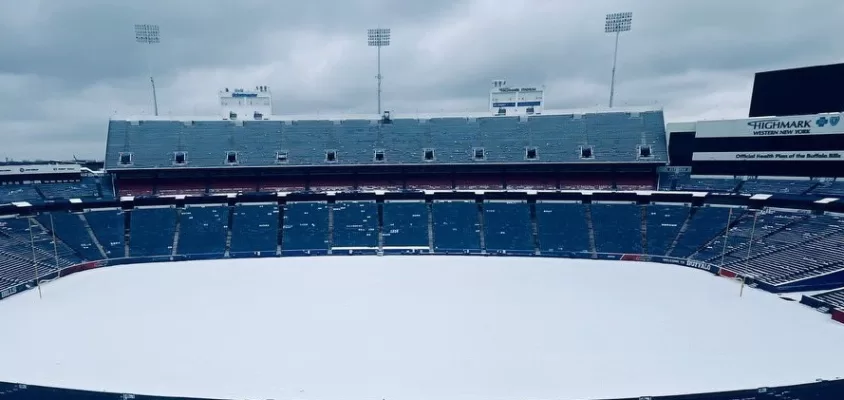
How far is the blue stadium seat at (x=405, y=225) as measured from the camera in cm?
3809

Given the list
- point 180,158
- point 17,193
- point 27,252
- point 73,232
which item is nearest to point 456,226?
point 180,158

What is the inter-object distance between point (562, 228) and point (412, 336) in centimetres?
2456

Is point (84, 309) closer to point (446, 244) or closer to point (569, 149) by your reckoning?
point (446, 244)

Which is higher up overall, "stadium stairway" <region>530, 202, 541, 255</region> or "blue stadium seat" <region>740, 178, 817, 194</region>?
"blue stadium seat" <region>740, 178, 817, 194</region>

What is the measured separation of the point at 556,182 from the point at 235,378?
37.8 metres

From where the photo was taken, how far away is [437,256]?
3659 cm

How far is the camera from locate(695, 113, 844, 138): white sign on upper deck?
33.5 meters

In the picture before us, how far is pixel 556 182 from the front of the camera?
44875 mm

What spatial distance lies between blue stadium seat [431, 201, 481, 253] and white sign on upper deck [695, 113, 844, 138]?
79.6 ft

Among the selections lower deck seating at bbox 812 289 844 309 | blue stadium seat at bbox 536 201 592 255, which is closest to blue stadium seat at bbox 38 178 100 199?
blue stadium seat at bbox 536 201 592 255

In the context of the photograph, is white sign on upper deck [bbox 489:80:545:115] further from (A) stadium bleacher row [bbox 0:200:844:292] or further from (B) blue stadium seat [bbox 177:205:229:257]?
(B) blue stadium seat [bbox 177:205:229:257]

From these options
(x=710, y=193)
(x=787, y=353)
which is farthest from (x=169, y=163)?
(x=710, y=193)

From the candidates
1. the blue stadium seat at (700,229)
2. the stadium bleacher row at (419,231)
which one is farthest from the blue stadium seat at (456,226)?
the blue stadium seat at (700,229)

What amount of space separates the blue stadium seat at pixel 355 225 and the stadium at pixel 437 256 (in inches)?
9.4
